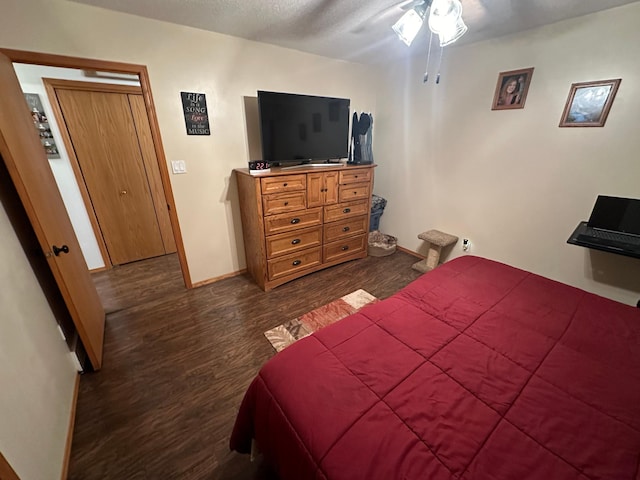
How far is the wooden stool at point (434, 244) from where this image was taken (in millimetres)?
2917

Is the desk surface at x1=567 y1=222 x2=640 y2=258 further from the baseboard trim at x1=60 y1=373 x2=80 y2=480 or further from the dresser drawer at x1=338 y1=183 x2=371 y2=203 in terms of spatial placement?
the baseboard trim at x1=60 y1=373 x2=80 y2=480

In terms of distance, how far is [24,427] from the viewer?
102cm

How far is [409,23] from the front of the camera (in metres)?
1.56

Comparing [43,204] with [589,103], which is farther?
[589,103]

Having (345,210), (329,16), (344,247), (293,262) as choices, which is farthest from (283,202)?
(329,16)

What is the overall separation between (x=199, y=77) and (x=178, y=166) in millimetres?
811

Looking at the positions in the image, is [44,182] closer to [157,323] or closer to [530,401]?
[157,323]

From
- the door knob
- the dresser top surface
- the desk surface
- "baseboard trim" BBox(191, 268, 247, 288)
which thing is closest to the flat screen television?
the dresser top surface

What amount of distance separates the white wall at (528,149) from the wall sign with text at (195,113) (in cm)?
226

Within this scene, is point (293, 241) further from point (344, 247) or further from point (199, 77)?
point (199, 77)

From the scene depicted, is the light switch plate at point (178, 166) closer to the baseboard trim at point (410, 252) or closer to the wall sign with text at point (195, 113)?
the wall sign with text at point (195, 113)

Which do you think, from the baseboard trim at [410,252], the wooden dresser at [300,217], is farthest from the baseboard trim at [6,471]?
the baseboard trim at [410,252]

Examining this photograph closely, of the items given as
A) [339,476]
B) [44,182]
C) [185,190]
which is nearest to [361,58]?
[185,190]

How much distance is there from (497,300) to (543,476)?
0.88 meters
